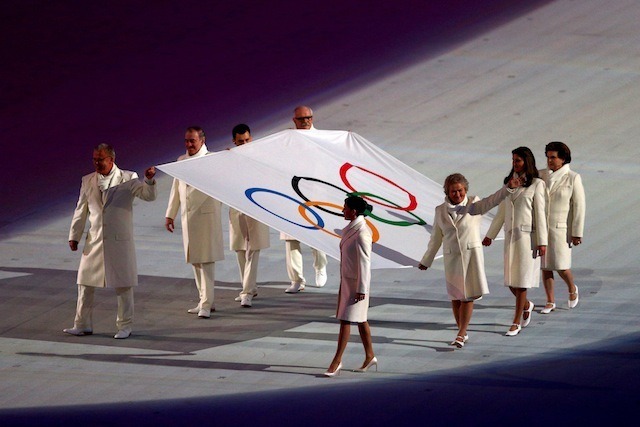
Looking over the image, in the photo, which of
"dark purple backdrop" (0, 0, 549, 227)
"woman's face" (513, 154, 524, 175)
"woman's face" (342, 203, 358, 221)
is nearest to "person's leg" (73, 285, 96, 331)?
"woman's face" (342, 203, 358, 221)

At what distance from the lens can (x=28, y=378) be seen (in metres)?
8.86

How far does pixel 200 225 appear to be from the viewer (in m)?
11.1

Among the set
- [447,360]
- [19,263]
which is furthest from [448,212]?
[19,263]

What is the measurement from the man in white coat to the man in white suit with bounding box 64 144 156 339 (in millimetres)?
1340

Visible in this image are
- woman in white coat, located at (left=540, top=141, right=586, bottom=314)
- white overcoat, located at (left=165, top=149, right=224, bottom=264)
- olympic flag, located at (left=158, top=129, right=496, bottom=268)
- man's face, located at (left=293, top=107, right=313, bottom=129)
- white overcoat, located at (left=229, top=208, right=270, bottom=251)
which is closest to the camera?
olympic flag, located at (left=158, top=129, right=496, bottom=268)

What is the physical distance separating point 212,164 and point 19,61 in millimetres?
9785

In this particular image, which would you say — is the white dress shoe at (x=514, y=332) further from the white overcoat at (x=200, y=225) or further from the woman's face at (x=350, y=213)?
the white overcoat at (x=200, y=225)

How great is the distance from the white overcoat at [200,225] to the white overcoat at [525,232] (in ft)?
8.38

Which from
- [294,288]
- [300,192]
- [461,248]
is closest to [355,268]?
[461,248]

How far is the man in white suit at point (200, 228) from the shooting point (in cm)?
1092

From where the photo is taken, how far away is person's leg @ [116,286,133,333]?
10.2 meters

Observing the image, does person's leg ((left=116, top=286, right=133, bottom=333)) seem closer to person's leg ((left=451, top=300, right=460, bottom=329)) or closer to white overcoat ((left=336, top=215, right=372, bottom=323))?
white overcoat ((left=336, top=215, right=372, bottom=323))

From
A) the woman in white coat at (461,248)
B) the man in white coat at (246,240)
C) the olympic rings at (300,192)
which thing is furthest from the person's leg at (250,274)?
the woman in white coat at (461,248)

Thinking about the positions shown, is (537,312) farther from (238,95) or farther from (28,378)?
(238,95)
